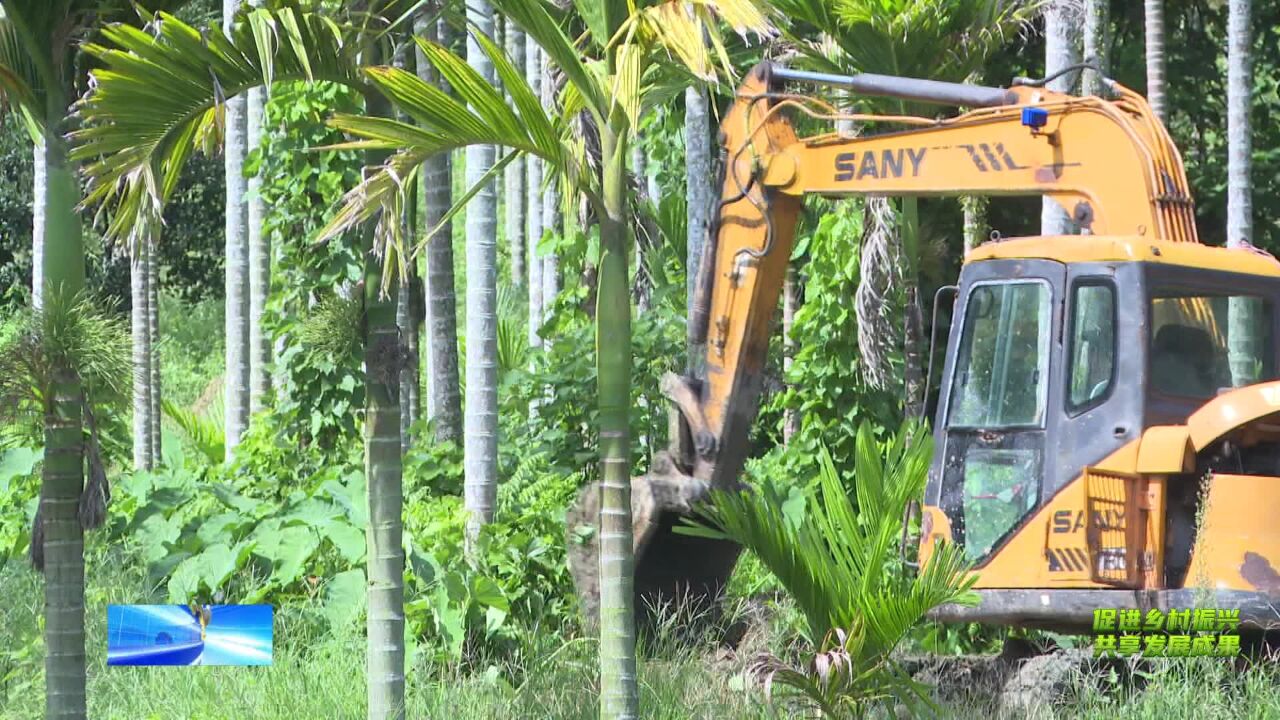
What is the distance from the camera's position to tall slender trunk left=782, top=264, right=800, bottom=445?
13.7 m

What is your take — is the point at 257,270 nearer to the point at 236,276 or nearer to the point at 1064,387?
the point at 236,276

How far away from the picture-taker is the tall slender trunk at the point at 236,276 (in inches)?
578

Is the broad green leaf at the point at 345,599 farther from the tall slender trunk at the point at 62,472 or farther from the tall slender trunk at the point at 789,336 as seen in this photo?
the tall slender trunk at the point at 789,336

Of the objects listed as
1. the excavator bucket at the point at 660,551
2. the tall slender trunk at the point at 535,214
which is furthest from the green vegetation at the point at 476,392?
the tall slender trunk at the point at 535,214

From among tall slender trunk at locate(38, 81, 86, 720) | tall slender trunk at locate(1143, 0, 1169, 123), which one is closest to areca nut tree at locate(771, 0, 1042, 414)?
tall slender trunk at locate(1143, 0, 1169, 123)

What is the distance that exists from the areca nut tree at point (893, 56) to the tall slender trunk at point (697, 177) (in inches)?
41.5

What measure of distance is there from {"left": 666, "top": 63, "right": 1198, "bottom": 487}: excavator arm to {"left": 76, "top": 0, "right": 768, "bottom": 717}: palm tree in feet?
8.58

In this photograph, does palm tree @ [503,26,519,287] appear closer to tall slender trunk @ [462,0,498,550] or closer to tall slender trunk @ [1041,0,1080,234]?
tall slender trunk @ [462,0,498,550]

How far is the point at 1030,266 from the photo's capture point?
8.51 metres

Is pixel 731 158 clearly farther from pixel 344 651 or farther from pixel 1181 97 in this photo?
pixel 1181 97

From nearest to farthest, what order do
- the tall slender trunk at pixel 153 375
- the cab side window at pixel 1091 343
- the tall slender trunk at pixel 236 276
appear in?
the cab side window at pixel 1091 343
the tall slender trunk at pixel 236 276
the tall slender trunk at pixel 153 375

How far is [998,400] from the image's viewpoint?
8672 mm

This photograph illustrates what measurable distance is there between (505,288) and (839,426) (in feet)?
41.0

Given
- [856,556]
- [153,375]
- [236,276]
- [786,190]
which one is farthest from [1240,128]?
[153,375]
